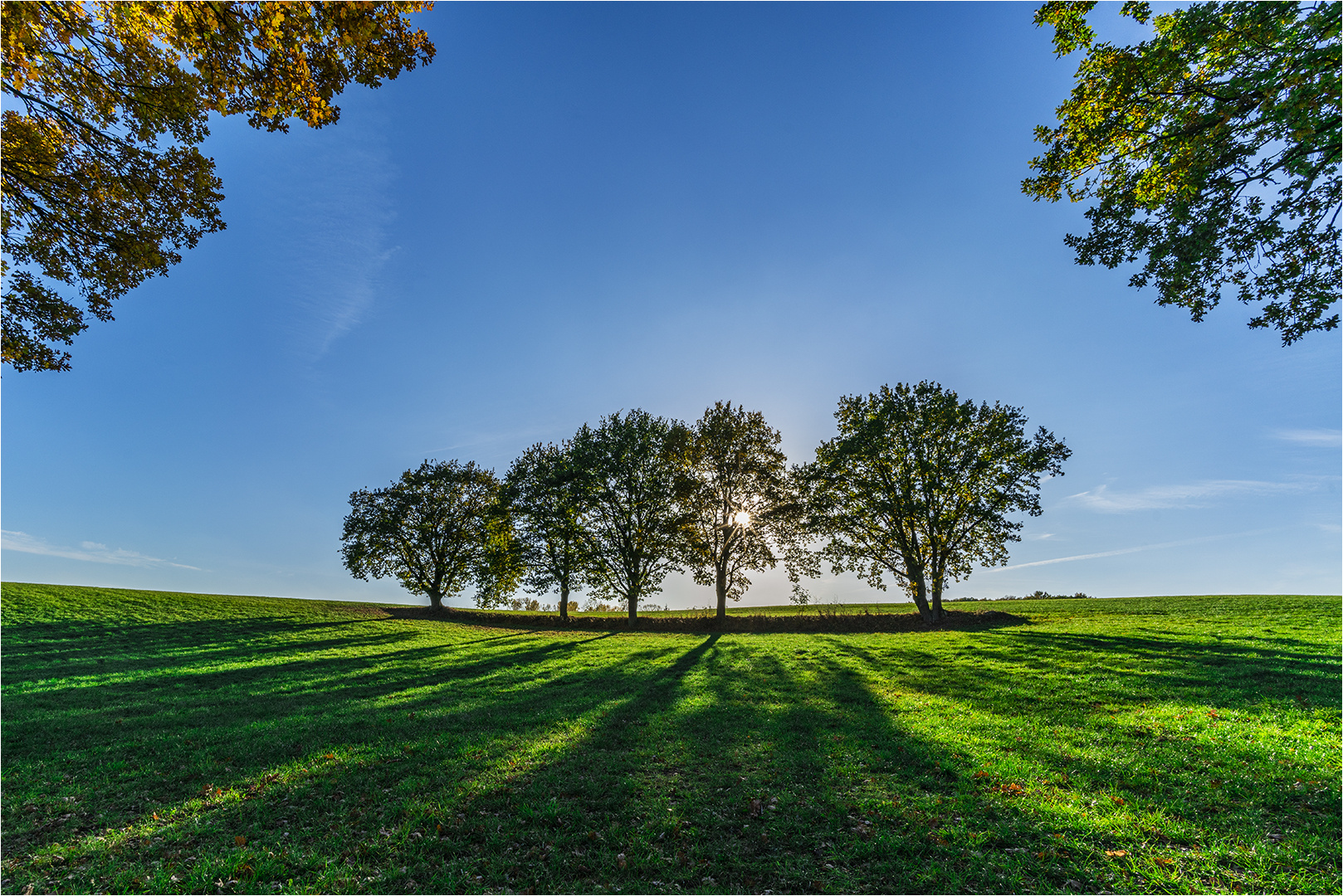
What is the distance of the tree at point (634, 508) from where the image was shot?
43.6 meters

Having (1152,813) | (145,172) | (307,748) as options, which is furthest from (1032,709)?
(145,172)

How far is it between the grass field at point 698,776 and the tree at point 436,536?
29968mm

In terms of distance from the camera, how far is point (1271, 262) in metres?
11.9

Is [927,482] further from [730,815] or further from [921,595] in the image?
[730,815]

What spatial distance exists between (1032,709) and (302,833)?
16516mm

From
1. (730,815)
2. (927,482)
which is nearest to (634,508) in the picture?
(927,482)

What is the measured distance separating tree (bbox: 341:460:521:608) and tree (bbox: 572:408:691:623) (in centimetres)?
1094

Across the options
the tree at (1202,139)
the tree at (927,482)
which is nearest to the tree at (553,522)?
the tree at (927,482)

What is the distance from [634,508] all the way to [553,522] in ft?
26.8

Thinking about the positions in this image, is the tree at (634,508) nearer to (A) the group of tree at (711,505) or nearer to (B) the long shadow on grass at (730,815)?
(A) the group of tree at (711,505)

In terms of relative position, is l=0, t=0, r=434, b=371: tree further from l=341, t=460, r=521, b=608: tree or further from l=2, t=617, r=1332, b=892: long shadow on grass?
l=341, t=460, r=521, b=608: tree

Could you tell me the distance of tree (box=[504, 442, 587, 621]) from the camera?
4503 cm

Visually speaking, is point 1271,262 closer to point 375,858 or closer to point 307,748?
point 375,858

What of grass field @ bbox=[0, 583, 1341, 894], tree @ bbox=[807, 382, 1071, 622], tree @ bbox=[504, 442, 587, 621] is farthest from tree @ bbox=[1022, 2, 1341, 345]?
tree @ bbox=[504, 442, 587, 621]
